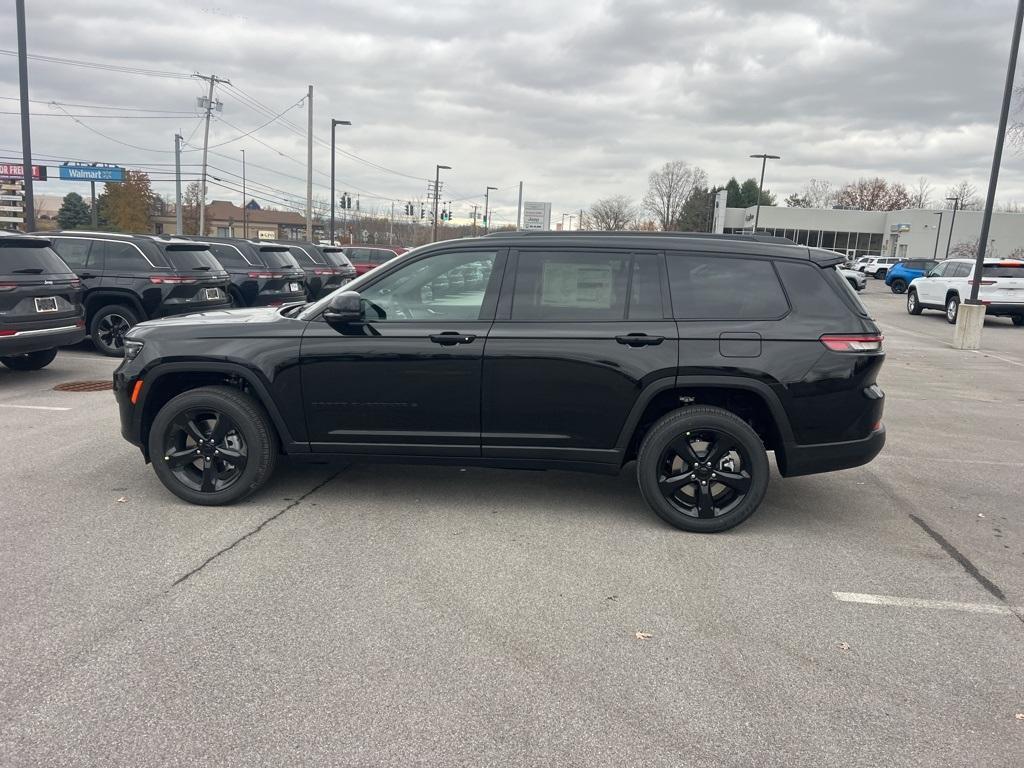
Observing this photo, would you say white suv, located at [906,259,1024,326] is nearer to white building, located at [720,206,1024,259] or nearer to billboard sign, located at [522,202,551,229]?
billboard sign, located at [522,202,551,229]

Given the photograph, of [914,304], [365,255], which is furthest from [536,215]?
[914,304]

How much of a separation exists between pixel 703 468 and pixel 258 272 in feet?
38.8

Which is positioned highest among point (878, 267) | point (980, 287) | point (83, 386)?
point (878, 267)

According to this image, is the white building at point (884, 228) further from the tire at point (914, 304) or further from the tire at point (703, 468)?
the tire at point (703, 468)

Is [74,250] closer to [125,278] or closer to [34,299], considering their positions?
[125,278]

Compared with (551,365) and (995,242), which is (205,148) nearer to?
(551,365)

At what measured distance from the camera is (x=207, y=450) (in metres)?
4.84

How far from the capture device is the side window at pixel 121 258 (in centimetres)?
1077

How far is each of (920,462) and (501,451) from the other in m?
4.07

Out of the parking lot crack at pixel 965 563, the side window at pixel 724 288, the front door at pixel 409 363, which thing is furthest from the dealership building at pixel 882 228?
the front door at pixel 409 363

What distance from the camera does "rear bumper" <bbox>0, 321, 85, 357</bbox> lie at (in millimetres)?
8172

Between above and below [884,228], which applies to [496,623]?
below

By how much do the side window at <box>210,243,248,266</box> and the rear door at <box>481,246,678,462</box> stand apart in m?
11.2

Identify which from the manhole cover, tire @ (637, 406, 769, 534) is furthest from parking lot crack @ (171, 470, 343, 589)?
the manhole cover
